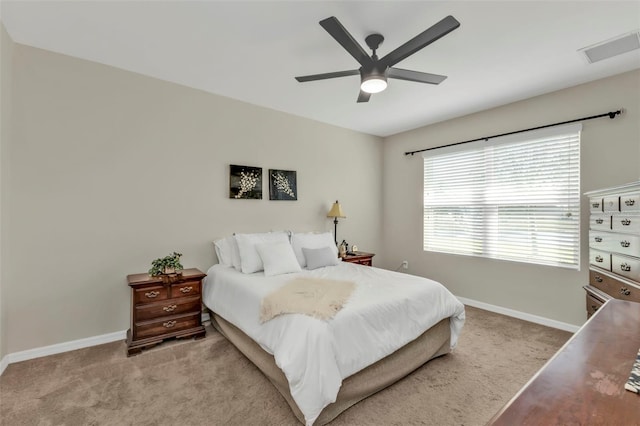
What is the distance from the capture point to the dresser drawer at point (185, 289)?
2.83m

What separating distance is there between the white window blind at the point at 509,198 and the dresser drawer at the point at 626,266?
1.02m

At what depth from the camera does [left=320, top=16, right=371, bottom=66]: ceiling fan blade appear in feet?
5.79

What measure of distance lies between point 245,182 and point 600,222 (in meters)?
3.66

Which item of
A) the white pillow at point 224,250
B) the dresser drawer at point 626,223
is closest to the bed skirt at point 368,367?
the white pillow at point 224,250

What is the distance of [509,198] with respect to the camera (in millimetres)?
3740

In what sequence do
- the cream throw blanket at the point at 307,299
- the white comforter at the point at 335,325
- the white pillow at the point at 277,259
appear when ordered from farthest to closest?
the white pillow at the point at 277,259 < the cream throw blanket at the point at 307,299 < the white comforter at the point at 335,325

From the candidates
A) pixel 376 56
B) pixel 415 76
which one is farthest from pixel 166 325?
pixel 415 76

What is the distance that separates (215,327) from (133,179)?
182cm

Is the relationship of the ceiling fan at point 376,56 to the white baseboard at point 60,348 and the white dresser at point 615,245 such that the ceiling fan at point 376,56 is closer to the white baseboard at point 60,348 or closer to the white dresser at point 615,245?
the white dresser at point 615,245

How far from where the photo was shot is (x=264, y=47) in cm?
254

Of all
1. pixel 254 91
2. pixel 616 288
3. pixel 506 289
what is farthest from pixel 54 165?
pixel 506 289

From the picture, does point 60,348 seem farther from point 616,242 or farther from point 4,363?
point 616,242

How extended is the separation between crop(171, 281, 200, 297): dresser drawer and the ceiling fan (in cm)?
222

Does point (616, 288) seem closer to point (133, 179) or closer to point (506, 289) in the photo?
point (506, 289)
